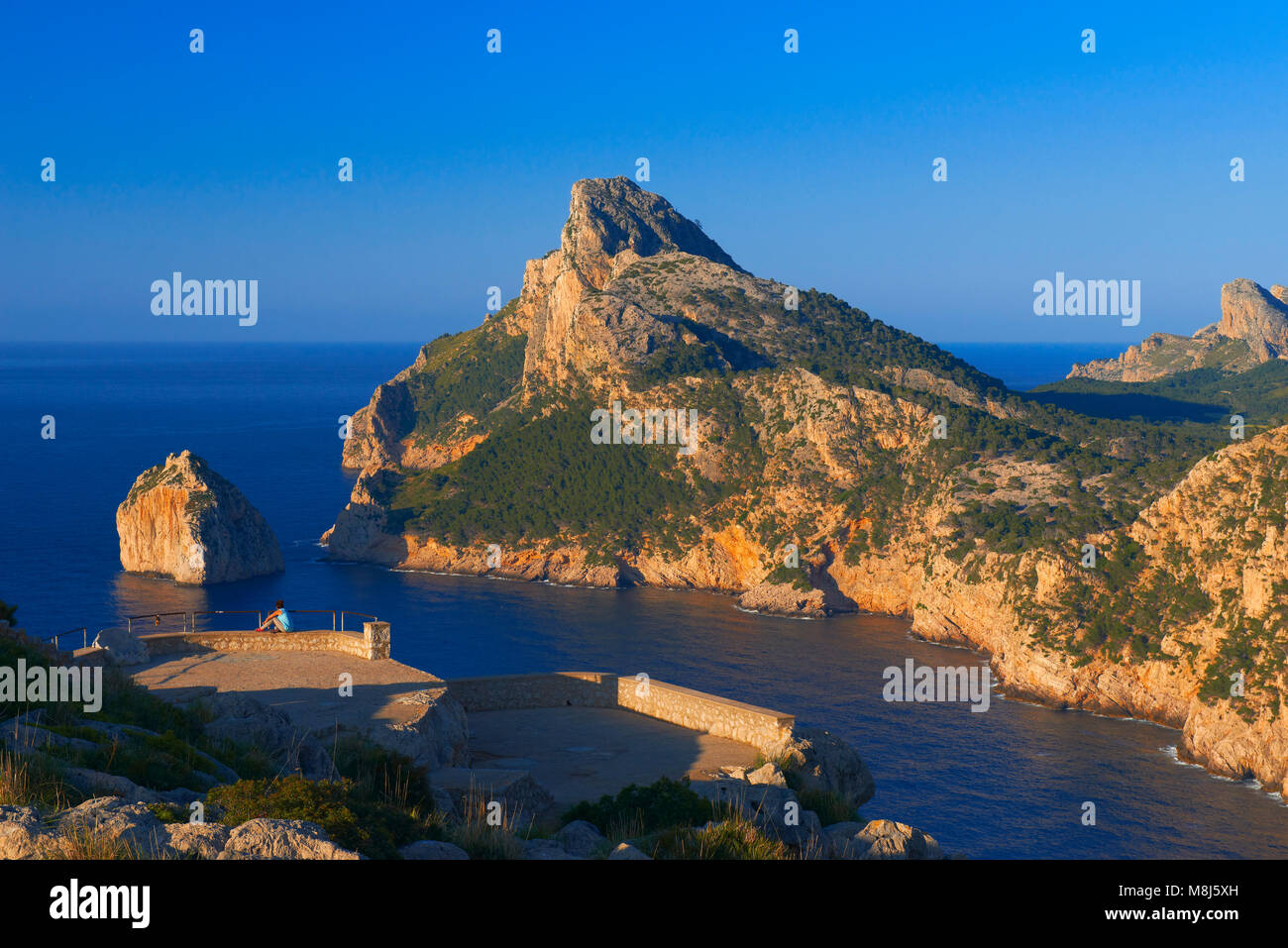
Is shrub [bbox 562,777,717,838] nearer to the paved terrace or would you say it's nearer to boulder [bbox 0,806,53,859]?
the paved terrace

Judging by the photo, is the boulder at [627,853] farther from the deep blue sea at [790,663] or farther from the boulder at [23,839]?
the deep blue sea at [790,663]

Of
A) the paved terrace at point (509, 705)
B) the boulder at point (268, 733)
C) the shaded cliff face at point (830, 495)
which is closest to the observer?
the boulder at point (268, 733)

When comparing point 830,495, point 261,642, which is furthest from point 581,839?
point 830,495

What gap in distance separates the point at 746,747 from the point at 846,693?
199 ft

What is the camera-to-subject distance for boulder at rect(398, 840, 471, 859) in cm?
1365

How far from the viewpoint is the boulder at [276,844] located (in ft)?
39.0

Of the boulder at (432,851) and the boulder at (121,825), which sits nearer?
the boulder at (121,825)

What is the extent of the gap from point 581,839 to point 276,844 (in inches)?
243

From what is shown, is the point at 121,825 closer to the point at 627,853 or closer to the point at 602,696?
the point at 627,853

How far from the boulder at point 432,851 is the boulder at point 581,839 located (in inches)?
99.6

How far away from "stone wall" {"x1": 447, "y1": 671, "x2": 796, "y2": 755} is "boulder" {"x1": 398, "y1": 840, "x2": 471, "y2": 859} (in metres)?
15.9

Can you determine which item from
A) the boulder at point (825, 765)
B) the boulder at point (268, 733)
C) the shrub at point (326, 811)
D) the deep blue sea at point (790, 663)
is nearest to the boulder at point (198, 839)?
the shrub at point (326, 811)

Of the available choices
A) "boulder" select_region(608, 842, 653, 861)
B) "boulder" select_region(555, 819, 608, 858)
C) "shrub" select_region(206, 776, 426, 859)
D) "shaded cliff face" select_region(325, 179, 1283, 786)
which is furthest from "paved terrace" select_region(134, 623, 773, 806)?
"shaded cliff face" select_region(325, 179, 1283, 786)
